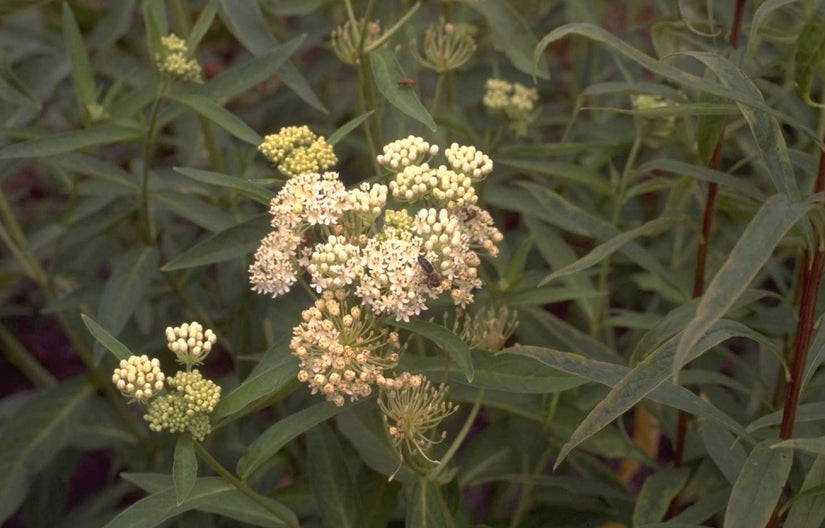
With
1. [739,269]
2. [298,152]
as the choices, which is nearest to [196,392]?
[298,152]

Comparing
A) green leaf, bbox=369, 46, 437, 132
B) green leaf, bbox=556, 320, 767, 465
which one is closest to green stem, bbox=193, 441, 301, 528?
green leaf, bbox=556, 320, 767, 465

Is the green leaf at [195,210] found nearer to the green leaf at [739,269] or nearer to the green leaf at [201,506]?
the green leaf at [201,506]

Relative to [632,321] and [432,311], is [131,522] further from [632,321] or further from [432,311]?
[432,311]

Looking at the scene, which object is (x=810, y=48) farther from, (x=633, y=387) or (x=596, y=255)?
(x=633, y=387)

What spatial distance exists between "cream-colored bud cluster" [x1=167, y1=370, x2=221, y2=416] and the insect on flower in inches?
16.3

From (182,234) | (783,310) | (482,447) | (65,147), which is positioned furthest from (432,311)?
(65,147)

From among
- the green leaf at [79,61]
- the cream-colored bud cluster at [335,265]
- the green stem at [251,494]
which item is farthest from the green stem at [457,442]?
the green leaf at [79,61]

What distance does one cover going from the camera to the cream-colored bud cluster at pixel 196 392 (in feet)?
6.30

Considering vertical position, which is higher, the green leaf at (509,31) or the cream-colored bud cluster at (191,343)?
the green leaf at (509,31)

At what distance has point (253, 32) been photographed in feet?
9.39

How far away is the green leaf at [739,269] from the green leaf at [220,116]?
1.17 metres

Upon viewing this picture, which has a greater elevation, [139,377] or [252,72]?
[252,72]

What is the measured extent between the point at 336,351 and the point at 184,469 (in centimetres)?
32

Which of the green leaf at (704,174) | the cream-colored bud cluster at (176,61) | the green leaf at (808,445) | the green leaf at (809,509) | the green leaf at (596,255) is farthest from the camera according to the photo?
the cream-colored bud cluster at (176,61)
